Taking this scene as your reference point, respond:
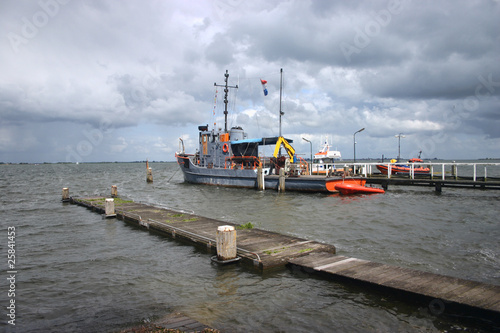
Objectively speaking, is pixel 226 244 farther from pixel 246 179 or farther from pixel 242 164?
pixel 242 164

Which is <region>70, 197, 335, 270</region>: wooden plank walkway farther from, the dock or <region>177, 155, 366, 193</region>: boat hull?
<region>177, 155, 366, 193</region>: boat hull

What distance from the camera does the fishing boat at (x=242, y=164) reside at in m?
27.4

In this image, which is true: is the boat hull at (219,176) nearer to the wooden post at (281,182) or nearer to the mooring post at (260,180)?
the mooring post at (260,180)

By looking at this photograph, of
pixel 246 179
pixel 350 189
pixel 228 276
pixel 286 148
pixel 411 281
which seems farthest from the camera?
pixel 246 179

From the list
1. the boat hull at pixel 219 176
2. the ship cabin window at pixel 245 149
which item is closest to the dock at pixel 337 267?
the boat hull at pixel 219 176

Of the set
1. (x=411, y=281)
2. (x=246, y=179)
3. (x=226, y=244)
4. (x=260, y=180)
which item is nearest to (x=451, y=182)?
(x=260, y=180)

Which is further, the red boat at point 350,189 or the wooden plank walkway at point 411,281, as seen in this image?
the red boat at point 350,189

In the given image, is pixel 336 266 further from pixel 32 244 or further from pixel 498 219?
pixel 498 219

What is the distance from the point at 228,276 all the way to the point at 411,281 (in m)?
4.01

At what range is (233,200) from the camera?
23.7m

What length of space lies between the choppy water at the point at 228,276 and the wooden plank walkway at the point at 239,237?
0.35 meters

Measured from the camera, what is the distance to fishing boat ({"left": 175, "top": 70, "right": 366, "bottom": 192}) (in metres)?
Answer: 27.4

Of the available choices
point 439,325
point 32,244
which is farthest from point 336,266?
point 32,244

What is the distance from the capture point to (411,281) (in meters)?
6.46
